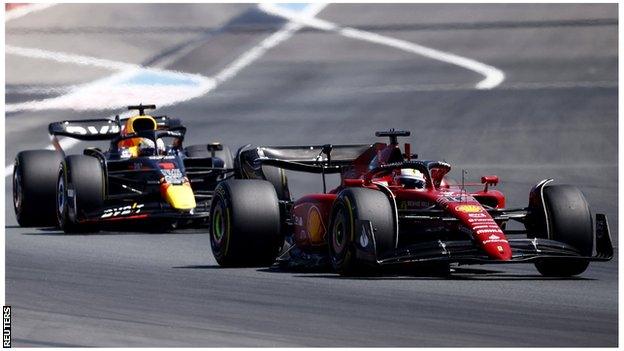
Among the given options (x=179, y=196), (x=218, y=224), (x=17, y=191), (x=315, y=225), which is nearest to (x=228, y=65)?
(x=17, y=191)

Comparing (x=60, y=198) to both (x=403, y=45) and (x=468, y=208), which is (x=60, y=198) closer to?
(x=468, y=208)

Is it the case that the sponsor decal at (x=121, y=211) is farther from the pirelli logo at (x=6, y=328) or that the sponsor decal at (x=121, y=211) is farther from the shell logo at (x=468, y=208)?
the pirelli logo at (x=6, y=328)

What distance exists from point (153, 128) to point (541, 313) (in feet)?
34.0

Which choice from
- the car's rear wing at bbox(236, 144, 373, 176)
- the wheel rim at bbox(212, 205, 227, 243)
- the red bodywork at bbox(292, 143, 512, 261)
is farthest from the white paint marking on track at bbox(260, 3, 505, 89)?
the wheel rim at bbox(212, 205, 227, 243)

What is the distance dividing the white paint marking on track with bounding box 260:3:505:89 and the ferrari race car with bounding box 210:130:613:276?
74.1 ft

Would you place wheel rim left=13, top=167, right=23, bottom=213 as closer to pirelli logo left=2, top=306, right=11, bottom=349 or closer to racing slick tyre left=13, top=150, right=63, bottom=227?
racing slick tyre left=13, top=150, right=63, bottom=227

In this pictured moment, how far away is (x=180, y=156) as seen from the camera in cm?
2167

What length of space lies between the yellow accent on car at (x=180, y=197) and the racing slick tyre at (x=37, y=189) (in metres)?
1.90

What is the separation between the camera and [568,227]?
15.2 meters

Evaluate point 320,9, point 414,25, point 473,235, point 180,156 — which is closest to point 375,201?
point 473,235

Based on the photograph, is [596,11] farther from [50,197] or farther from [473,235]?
[473,235]

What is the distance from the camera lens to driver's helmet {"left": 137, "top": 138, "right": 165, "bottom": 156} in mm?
21781

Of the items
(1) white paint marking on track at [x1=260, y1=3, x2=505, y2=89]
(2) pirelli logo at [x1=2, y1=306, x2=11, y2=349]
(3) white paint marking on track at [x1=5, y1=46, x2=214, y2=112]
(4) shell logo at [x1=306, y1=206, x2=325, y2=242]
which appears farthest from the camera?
(1) white paint marking on track at [x1=260, y1=3, x2=505, y2=89]

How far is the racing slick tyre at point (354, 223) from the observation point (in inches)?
576
